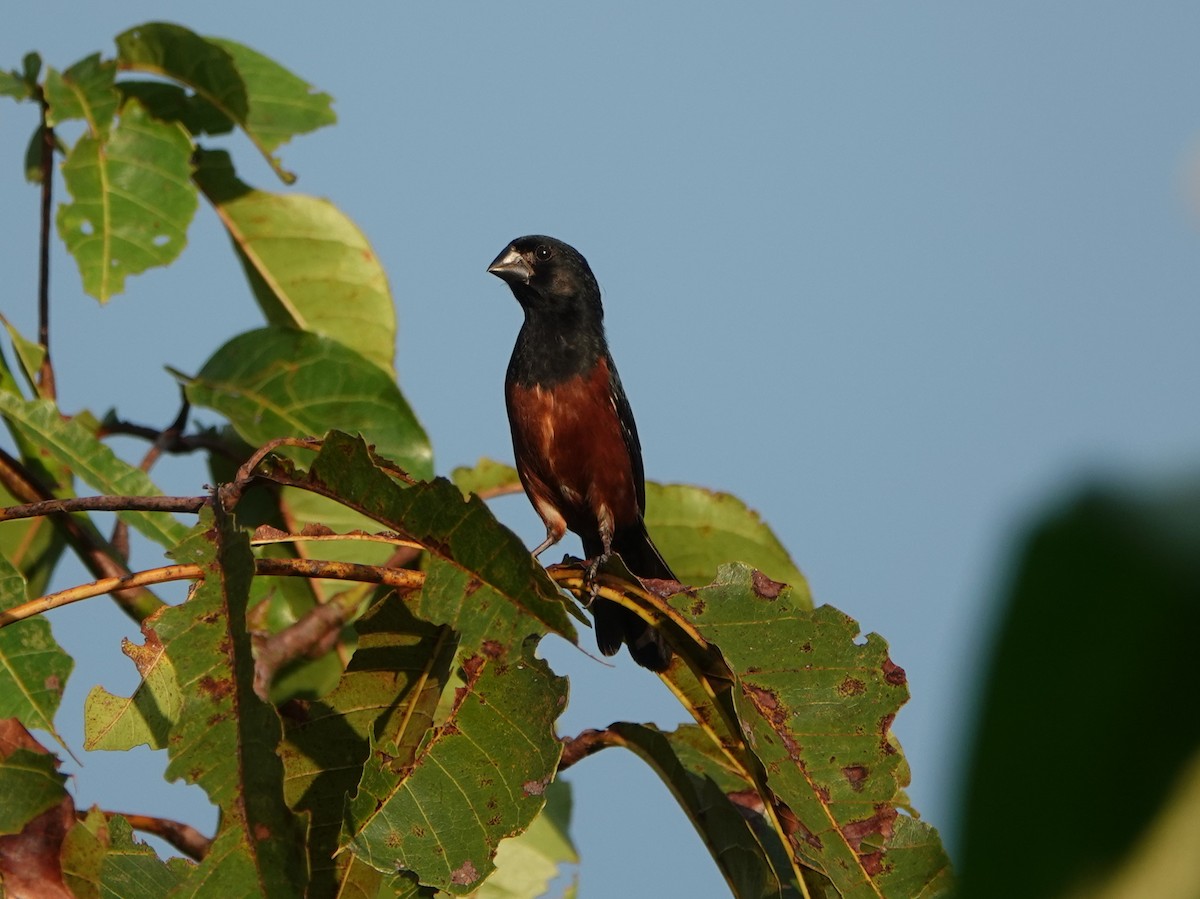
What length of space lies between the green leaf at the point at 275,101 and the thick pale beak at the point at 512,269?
1.33 m

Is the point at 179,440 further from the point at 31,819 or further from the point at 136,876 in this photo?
the point at 136,876

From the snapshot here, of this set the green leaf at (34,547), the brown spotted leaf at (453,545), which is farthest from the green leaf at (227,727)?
the green leaf at (34,547)

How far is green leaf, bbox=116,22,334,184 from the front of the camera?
3.84 metres

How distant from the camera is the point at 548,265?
545cm

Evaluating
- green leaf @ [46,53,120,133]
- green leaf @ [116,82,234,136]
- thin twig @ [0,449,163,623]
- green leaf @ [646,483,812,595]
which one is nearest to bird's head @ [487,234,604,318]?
green leaf @ [116,82,234,136]

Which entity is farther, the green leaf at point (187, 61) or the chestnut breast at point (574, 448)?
the chestnut breast at point (574, 448)

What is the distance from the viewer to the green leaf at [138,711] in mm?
2166

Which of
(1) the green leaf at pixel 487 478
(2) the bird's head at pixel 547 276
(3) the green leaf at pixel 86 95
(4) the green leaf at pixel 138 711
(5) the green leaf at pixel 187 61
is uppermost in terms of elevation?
(5) the green leaf at pixel 187 61

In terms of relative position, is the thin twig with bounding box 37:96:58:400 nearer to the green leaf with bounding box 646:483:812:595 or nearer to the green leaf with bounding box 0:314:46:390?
the green leaf with bounding box 0:314:46:390

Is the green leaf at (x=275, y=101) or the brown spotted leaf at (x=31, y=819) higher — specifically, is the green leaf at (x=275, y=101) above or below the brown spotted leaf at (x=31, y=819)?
above

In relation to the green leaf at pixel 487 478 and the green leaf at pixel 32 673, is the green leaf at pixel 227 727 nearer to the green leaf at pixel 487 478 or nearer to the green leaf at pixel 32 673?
the green leaf at pixel 32 673

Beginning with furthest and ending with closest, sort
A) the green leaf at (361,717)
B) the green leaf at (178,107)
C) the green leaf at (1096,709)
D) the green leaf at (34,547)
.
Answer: the green leaf at (178,107)
the green leaf at (34,547)
the green leaf at (361,717)
the green leaf at (1096,709)

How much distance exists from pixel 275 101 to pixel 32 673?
7.68ft

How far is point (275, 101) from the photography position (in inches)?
167
